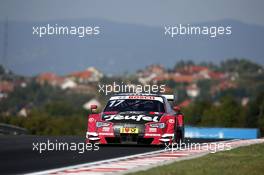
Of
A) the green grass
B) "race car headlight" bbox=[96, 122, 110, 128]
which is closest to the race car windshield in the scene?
"race car headlight" bbox=[96, 122, 110, 128]

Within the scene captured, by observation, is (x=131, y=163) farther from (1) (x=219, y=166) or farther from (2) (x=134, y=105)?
(2) (x=134, y=105)

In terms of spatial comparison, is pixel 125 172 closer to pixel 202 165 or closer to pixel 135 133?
pixel 202 165

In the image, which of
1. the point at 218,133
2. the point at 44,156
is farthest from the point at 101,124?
the point at 218,133

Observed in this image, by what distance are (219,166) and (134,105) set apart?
729cm

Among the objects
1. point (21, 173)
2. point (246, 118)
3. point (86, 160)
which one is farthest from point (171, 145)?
point (246, 118)

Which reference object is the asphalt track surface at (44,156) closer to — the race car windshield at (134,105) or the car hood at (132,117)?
the car hood at (132,117)

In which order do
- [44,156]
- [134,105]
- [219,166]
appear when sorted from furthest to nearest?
[134,105] < [44,156] < [219,166]

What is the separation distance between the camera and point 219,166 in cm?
1487

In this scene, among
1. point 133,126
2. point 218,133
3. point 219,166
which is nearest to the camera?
point 219,166

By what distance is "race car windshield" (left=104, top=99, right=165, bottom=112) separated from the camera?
21.8 m

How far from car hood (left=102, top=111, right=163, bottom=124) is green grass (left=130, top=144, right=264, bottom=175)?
2592 millimetres

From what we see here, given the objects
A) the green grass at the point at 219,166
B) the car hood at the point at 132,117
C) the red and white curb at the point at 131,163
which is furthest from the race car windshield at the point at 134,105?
the green grass at the point at 219,166

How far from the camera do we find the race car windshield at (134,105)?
21.8 metres

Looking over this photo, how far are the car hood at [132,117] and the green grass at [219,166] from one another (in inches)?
102
